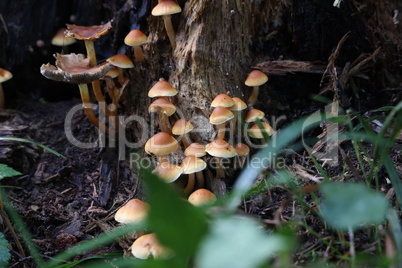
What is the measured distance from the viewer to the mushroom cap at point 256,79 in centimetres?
334

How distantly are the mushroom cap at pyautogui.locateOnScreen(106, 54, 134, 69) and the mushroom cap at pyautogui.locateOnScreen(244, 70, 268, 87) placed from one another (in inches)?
44.4

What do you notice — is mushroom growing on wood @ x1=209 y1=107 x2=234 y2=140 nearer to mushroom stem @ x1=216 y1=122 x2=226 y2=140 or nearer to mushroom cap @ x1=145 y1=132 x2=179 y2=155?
mushroom stem @ x1=216 y1=122 x2=226 y2=140

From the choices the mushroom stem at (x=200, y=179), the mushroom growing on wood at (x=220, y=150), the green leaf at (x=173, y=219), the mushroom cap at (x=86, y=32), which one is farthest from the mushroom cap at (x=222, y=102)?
the green leaf at (x=173, y=219)

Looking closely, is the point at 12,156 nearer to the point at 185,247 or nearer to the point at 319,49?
the point at 185,247

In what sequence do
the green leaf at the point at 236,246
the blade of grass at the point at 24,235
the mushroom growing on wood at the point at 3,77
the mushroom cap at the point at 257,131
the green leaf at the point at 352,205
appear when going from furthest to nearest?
1. the mushroom growing on wood at the point at 3,77
2. the mushroom cap at the point at 257,131
3. the blade of grass at the point at 24,235
4. the green leaf at the point at 352,205
5. the green leaf at the point at 236,246

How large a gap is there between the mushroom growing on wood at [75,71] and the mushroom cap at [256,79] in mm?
1266

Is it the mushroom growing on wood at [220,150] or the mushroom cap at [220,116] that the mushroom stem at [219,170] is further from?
the mushroom cap at [220,116]

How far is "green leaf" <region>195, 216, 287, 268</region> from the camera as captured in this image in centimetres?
105

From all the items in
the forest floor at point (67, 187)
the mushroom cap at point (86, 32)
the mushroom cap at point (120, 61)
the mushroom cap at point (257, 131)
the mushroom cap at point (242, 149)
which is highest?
the mushroom cap at point (86, 32)

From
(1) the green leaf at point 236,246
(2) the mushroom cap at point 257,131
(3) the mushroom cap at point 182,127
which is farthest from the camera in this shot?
(2) the mushroom cap at point 257,131

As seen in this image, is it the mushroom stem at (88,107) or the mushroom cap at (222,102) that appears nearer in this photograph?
the mushroom cap at (222,102)

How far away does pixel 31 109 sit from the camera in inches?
174

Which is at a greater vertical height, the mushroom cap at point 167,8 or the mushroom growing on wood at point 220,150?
the mushroom cap at point 167,8

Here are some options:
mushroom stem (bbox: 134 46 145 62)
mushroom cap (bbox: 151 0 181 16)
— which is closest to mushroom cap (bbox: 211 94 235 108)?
mushroom cap (bbox: 151 0 181 16)
